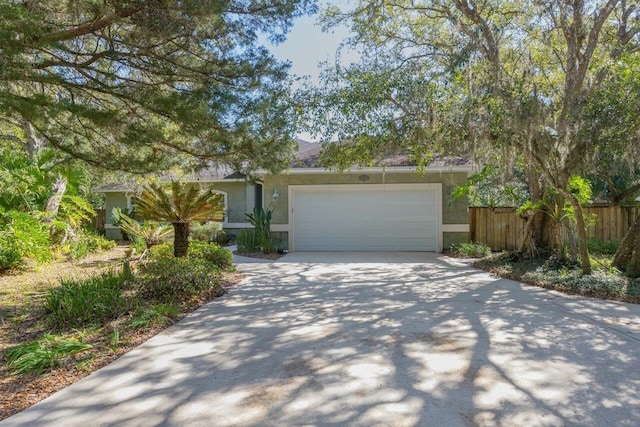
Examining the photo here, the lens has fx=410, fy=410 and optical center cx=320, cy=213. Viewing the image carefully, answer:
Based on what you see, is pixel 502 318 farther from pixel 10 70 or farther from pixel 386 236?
pixel 386 236

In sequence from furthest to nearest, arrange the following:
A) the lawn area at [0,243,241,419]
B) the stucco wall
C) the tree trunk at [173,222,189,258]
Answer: the stucco wall < the tree trunk at [173,222,189,258] < the lawn area at [0,243,241,419]

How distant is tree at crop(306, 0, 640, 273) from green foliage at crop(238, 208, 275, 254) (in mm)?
4549

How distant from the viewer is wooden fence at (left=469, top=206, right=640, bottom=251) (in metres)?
13.7

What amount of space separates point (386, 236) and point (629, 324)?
341 inches

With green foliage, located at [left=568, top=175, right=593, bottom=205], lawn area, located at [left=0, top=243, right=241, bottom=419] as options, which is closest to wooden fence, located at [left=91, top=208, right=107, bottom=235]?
lawn area, located at [left=0, top=243, right=241, bottom=419]

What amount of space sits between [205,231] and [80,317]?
31.5ft

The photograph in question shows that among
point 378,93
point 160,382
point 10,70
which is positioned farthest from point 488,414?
point 378,93

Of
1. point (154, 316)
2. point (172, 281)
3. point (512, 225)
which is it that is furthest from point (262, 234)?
point (512, 225)

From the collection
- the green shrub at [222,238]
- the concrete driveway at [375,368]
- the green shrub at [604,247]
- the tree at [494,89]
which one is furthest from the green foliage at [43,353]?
the green shrub at [604,247]

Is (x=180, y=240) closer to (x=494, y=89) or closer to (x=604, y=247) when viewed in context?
(x=494, y=89)

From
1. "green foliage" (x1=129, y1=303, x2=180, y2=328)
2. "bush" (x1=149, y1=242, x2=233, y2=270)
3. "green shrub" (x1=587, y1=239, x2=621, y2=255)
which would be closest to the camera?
"green foliage" (x1=129, y1=303, x2=180, y2=328)

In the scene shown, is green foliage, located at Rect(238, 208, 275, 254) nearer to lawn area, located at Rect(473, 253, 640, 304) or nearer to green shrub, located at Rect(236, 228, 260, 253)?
green shrub, located at Rect(236, 228, 260, 253)

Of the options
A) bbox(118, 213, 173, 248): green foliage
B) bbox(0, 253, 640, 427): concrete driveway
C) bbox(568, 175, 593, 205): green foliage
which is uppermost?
bbox(568, 175, 593, 205): green foliage

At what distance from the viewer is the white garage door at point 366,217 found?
13.6m
